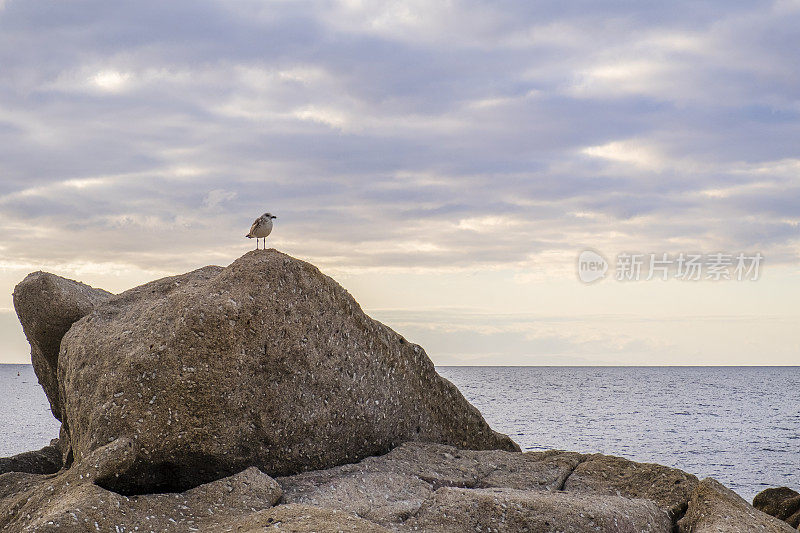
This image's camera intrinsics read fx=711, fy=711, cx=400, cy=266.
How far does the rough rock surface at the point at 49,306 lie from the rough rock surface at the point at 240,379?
4.63ft

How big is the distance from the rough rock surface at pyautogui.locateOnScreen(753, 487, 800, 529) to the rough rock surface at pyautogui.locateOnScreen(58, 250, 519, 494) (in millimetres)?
10853

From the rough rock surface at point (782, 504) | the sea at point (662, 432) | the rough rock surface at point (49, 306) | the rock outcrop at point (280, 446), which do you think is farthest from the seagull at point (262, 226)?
the sea at point (662, 432)

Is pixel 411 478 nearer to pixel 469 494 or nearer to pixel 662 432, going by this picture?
pixel 469 494

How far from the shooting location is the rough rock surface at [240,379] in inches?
355

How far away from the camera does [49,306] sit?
12.6 m

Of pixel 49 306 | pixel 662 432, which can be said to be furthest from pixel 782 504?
pixel 662 432

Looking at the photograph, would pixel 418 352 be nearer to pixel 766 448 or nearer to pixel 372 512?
pixel 372 512

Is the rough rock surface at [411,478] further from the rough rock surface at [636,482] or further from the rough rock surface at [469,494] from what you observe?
the rough rock surface at [636,482]

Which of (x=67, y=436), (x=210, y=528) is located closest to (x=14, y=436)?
(x=67, y=436)

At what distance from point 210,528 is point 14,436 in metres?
47.5

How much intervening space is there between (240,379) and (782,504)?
15.1 meters

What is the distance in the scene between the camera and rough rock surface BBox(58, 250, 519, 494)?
9.02 metres

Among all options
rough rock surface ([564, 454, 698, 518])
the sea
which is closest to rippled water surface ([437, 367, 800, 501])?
the sea

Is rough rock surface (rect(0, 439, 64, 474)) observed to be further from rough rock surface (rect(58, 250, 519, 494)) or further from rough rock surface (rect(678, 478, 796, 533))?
rough rock surface (rect(678, 478, 796, 533))
